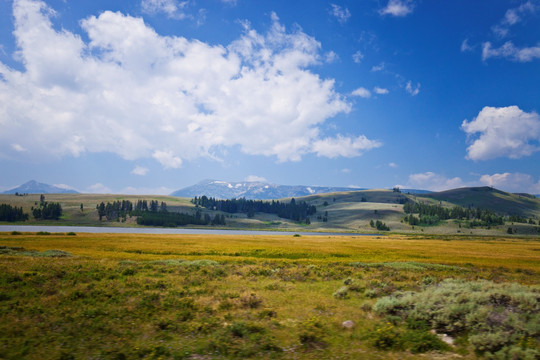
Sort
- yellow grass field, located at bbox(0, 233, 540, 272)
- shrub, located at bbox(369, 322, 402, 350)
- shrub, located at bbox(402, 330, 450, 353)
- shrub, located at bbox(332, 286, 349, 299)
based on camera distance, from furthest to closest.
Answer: yellow grass field, located at bbox(0, 233, 540, 272)
shrub, located at bbox(332, 286, 349, 299)
shrub, located at bbox(369, 322, 402, 350)
shrub, located at bbox(402, 330, 450, 353)

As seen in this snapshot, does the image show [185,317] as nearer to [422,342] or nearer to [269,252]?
[422,342]

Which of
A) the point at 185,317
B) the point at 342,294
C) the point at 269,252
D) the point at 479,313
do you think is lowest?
the point at 269,252

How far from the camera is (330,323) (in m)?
13.9

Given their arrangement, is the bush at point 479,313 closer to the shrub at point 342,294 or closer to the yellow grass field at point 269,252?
the shrub at point 342,294

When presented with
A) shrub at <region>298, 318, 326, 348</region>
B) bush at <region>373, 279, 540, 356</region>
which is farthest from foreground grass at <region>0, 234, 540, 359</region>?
bush at <region>373, 279, 540, 356</region>

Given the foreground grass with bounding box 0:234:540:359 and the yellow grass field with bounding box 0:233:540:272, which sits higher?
the foreground grass with bounding box 0:234:540:359

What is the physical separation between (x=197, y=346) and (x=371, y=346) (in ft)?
23.2

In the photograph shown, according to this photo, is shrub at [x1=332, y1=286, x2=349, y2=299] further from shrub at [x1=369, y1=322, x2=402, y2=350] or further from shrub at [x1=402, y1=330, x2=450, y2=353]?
shrub at [x1=402, y1=330, x2=450, y2=353]

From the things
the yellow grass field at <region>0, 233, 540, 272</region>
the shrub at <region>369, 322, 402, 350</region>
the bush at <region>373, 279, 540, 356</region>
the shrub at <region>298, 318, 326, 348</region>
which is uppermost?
the bush at <region>373, 279, 540, 356</region>

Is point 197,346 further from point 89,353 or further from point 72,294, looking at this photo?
point 72,294

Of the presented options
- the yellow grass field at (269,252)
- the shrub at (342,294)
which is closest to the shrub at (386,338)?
the shrub at (342,294)

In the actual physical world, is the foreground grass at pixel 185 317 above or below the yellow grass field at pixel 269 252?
above

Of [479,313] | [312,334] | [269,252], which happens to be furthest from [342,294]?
[269,252]

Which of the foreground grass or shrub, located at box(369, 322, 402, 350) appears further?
shrub, located at box(369, 322, 402, 350)
